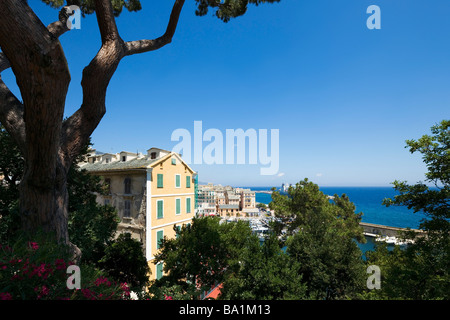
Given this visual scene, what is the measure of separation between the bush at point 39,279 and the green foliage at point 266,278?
5.62m

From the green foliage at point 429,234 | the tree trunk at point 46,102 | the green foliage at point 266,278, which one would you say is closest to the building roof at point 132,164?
the green foliage at point 266,278

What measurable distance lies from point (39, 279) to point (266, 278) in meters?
6.68

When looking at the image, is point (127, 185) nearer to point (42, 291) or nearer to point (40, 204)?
point (40, 204)

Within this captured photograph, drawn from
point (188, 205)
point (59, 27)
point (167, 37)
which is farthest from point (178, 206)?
point (59, 27)

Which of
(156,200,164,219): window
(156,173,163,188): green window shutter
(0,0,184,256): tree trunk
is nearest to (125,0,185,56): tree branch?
(0,0,184,256): tree trunk

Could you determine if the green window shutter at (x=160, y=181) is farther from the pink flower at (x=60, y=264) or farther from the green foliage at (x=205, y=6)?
the pink flower at (x=60, y=264)

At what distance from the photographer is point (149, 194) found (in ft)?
53.5

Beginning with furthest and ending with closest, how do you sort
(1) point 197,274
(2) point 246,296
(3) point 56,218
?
(1) point 197,274, (2) point 246,296, (3) point 56,218

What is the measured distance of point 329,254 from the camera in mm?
9625

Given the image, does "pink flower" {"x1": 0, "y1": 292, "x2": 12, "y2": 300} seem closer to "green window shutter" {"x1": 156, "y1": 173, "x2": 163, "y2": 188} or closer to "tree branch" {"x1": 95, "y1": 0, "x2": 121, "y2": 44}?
"tree branch" {"x1": 95, "y1": 0, "x2": 121, "y2": 44}

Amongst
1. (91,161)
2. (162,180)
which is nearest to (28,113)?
(162,180)

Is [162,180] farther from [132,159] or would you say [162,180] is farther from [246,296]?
[246,296]

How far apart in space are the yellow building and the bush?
44.5ft
